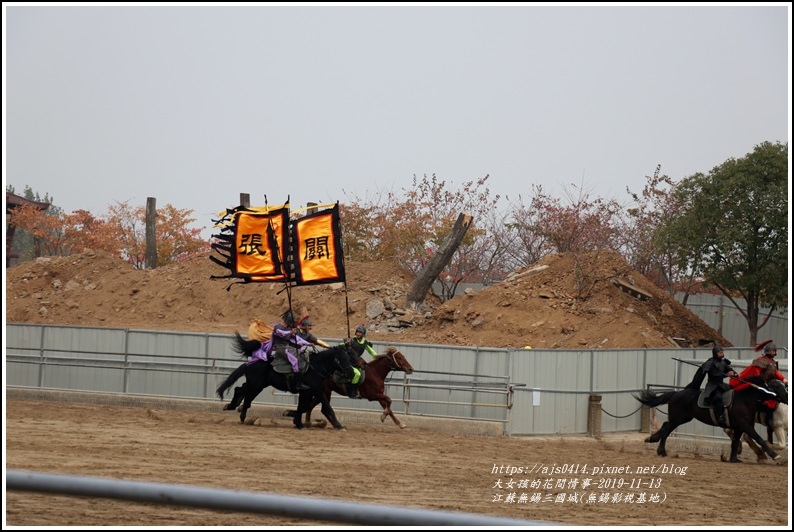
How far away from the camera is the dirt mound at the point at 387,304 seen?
3023cm

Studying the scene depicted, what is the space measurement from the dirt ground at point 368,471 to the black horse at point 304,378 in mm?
624

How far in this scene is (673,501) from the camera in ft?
37.1

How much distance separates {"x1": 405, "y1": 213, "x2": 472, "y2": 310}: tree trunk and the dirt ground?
1321 centimetres

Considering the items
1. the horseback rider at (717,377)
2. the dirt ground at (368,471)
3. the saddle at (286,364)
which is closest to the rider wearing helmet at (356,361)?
the saddle at (286,364)

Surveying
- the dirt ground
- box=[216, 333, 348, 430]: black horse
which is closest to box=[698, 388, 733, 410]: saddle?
the dirt ground

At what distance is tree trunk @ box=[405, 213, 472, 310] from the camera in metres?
32.5

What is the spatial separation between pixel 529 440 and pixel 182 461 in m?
8.67

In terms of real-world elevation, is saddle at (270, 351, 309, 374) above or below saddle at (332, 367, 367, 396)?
above

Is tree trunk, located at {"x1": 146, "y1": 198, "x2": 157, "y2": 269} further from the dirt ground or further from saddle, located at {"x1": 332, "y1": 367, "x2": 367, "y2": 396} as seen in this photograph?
saddle, located at {"x1": 332, "y1": 367, "x2": 367, "y2": 396}

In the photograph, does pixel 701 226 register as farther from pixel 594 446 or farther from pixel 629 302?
pixel 594 446

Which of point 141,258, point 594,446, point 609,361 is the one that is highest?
point 141,258

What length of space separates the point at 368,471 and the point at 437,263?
2042 centimetres

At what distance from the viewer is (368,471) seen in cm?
1275

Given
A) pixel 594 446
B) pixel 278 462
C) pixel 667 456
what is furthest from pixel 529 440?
pixel 278 462
